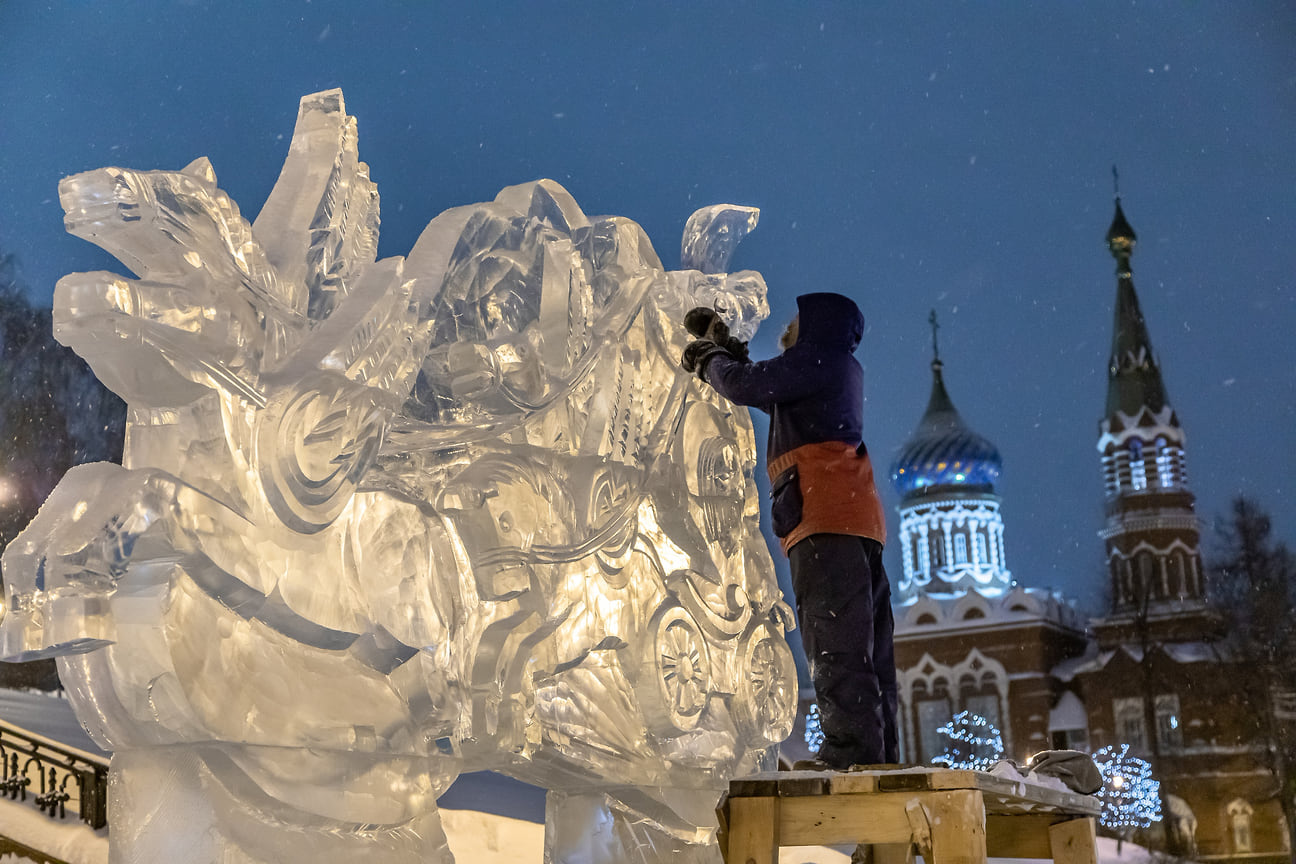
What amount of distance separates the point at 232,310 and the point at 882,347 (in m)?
57.7

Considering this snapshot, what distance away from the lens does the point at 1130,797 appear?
2308 cm

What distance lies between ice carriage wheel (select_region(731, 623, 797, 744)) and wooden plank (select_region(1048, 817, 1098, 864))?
2.99 feet

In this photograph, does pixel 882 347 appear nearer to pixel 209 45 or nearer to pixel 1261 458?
pixel 1261 458

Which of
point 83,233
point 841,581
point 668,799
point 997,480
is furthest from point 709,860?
point 997,480

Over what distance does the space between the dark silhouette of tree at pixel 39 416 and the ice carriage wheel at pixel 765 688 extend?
530 inches

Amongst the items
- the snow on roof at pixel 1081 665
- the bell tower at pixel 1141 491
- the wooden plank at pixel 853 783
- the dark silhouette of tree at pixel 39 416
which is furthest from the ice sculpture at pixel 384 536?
the bell tower at pixel 1141 491

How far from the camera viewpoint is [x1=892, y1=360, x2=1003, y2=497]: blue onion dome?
115 ft

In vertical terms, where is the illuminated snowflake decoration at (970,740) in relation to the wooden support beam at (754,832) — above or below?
below

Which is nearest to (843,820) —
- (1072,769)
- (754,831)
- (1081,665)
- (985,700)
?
(754,831)

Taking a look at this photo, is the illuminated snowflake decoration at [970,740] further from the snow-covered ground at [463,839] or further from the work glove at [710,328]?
the work glove at [710,328]

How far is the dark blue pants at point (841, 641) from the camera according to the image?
282 centimetres

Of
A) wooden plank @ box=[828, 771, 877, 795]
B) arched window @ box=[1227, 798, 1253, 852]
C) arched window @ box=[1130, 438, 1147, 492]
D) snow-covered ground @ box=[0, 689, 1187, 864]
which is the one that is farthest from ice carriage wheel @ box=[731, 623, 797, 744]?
arched window @ box=[1130, 438, 1147, 492]

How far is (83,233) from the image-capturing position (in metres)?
1.92

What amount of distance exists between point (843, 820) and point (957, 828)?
0.83 ft
